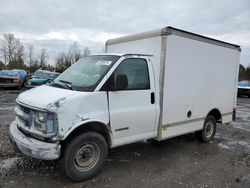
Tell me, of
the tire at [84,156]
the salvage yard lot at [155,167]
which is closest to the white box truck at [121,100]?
the tire at [84,156]

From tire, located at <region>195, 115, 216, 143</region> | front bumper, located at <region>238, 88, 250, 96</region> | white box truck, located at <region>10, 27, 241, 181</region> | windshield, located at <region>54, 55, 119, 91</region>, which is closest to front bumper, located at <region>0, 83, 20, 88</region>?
white box truck, located at <region>10, 27, 241, 181</region>

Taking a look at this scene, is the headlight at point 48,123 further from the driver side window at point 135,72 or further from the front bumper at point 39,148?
the driver side window at point 135,72

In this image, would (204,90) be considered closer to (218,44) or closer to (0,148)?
(218,44)

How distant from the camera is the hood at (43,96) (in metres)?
3.69

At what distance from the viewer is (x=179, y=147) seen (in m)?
6.13

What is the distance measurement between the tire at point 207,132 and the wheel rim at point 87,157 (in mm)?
3350

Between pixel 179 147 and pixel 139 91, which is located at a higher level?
pixel 139 91

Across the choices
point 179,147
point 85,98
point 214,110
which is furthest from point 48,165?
point 214,110

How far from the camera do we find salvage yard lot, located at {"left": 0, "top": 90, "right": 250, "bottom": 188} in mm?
4059

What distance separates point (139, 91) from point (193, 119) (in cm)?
194

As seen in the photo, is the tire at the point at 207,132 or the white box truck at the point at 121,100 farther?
the tire at the point at 207,132

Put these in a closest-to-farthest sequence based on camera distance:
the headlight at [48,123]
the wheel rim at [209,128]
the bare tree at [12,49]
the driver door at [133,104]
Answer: the headlight at [48,123] < the driver door at [133,104] < the wheel rim at [209,128] < the bare tree at [12,49]

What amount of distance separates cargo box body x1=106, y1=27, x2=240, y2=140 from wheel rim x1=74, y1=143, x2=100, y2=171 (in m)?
1.51

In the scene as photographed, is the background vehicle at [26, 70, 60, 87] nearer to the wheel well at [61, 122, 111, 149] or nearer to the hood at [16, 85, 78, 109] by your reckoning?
the hood at [16, 85, 78, 109]
